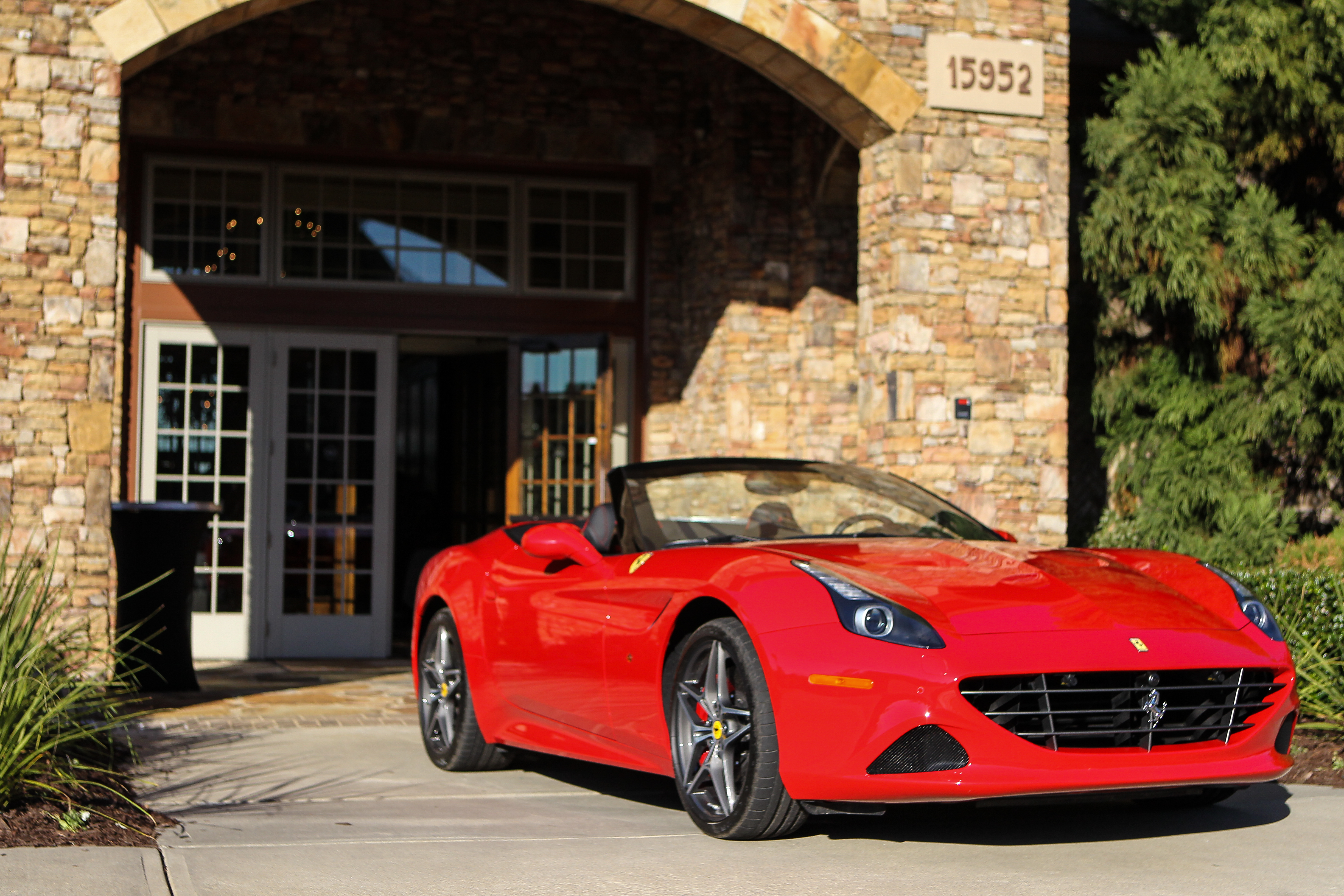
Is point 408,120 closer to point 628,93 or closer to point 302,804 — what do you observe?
point 628,93

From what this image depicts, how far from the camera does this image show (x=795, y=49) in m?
9.06

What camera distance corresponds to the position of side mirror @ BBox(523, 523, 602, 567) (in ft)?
17.4

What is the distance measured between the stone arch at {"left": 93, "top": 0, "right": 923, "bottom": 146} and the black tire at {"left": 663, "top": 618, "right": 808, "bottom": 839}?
516 cm

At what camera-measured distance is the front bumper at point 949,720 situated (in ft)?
13.1

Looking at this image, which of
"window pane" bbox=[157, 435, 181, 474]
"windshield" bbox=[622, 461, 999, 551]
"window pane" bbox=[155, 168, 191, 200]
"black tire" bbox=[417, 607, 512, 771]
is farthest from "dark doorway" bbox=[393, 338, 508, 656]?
"windshield" bbox=[622, 461, 999, 551]

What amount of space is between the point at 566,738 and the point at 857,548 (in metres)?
1.21

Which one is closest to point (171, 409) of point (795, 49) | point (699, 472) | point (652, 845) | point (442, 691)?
point (795, 49)

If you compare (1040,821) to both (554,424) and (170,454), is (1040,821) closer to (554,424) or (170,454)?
(554,424)

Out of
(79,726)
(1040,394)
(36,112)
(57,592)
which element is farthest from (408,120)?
(79,726)

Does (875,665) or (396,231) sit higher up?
(396,231)

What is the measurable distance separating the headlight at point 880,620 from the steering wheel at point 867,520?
4.39 ft

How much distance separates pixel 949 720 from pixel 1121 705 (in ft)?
1.67

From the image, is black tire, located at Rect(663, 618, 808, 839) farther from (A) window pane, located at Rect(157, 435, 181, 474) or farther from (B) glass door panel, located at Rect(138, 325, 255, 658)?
(A) window pane, located at Rect(157, 435, 181, 474)

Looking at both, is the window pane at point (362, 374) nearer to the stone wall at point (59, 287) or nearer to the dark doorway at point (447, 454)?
the dark doorway at point (447, 454)
